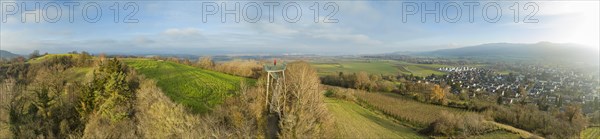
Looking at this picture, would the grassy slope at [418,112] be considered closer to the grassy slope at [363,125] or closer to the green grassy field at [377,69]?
the grassy slope at [363,125]

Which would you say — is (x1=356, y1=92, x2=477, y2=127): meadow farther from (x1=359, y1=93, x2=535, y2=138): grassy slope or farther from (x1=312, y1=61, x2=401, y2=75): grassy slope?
(x1=312, y1=61, x2=401, y2=75): grassy slope

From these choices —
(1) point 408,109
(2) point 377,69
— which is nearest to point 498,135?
(1) point 408,109

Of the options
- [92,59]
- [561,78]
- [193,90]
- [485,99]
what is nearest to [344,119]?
[193,90]

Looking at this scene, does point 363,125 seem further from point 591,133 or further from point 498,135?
point 591,133

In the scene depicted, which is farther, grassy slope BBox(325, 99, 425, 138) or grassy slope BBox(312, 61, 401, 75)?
grassy slope BBox(312, 61, 401, 75)

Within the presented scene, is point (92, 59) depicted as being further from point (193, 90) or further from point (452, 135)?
point (452, 135)

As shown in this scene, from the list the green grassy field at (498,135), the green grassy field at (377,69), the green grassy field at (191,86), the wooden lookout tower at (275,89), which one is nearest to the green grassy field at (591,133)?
the green grassy field at (498,135)

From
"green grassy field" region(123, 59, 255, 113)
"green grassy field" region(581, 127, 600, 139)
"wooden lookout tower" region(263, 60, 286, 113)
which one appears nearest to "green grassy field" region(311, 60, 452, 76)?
"green grassy field" region(123, 59, 255, 113)
